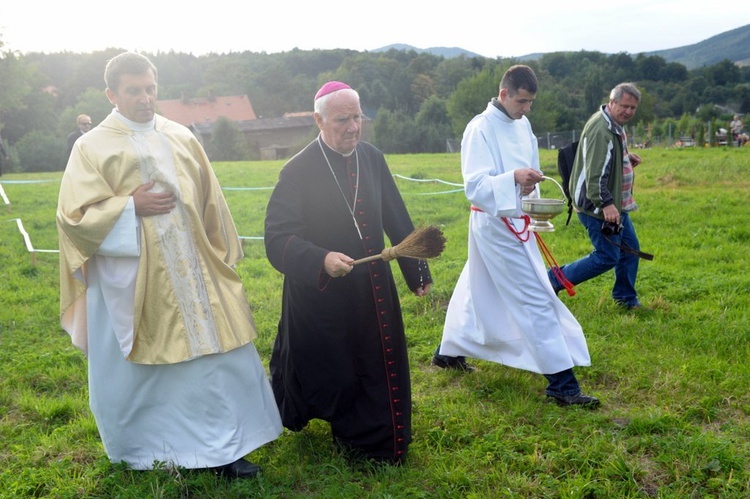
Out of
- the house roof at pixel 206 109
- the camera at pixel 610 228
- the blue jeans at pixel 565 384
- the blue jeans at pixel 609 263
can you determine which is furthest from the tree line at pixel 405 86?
the blue jeans at pixel 565 384

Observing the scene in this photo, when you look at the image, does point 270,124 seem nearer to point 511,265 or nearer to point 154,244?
point 511,265

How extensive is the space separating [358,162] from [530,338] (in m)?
1.71

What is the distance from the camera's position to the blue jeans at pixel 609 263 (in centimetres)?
613

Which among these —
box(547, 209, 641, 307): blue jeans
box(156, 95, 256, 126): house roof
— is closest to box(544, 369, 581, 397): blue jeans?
box(547, 209, 641, 307): blue jeans

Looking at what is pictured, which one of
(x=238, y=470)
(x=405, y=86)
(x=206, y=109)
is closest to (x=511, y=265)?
(x=238, y=470)

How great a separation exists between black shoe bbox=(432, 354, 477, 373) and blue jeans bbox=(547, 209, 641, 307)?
1.22m

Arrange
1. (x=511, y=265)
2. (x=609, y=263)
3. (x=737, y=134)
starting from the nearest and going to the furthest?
(x=511, y=265) < (x=609, y=263) < (x=737, y=134)

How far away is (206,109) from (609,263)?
3176 inches

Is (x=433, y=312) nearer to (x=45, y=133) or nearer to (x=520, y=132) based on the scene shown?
(x=520, y=132)

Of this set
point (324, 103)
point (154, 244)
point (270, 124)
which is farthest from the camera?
point (270, 124)

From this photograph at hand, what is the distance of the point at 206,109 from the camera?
8212 cm

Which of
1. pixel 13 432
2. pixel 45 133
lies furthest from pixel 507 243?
pixel 45 133

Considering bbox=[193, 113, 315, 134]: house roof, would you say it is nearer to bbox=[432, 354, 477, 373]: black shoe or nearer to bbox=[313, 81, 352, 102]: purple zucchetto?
bbox=[432, 354, 477, 373]: black shoe

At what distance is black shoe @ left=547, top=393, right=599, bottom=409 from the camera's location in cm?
456
